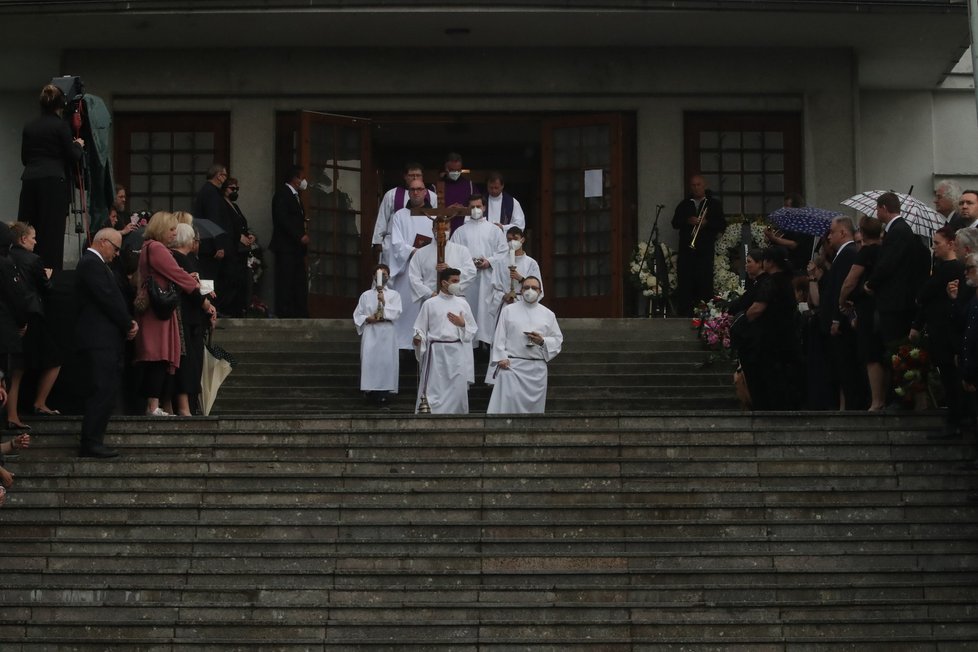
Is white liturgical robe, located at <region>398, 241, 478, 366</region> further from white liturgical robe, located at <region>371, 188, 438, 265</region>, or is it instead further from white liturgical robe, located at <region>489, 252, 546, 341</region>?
white liturgical robe, located at <region>371, 188, 438, 265</region>

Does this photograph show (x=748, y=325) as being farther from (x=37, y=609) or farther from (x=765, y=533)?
(x=37, y=609)

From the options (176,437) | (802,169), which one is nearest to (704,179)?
(802,169)

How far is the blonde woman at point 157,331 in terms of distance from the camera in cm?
1495

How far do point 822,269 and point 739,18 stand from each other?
5782 mm

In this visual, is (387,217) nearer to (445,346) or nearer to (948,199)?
(445,346)

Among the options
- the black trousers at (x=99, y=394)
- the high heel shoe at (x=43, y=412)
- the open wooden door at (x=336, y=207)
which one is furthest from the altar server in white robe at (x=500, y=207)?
the black trousers at (x=99, y=394)

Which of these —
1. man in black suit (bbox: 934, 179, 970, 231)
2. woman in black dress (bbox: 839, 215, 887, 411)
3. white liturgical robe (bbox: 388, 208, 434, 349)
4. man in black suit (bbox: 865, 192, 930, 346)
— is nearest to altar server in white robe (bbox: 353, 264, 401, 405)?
white liturgical robe (bbox: 388, 208, 434, 349)

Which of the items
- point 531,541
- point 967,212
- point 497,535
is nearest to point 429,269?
point 967,212

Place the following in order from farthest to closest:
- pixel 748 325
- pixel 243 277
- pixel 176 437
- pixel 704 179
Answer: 1. pixel 704 179
2. pixel 243 277
3. pixel 748 325
4. pixel 176 437

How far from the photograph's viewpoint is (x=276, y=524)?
42.8 feet

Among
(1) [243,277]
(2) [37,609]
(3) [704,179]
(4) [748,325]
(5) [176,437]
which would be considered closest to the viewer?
(2) [37,609]

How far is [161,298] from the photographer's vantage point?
1487cm

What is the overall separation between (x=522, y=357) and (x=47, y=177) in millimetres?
4485

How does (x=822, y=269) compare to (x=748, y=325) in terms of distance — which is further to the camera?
(x=822, y=269)
